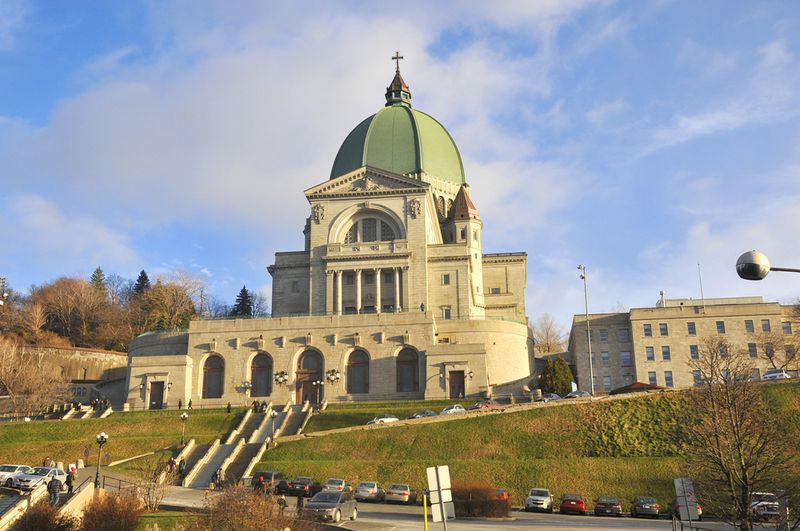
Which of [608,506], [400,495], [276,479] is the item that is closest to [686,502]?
[608,506]

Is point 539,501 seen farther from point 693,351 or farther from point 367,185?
point 367,185

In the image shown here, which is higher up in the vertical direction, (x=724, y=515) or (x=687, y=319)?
(x=687, y=319)

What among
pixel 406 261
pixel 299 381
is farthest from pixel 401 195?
pixel 299 381

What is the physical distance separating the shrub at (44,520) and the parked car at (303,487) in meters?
12.8

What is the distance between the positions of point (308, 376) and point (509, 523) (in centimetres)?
3996

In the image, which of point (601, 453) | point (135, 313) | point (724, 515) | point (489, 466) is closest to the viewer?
point (724, 515)

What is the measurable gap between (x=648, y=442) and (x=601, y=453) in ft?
10.8

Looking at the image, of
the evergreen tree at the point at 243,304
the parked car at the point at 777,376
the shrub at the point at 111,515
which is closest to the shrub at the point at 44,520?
the shrub at the point at 111,515

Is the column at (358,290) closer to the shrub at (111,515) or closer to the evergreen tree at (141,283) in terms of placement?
the shrub at (111,515)

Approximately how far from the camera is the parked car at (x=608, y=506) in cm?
3900

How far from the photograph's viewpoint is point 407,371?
71000mm

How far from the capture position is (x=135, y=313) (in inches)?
4550

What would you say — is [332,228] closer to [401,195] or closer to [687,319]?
[401,195]

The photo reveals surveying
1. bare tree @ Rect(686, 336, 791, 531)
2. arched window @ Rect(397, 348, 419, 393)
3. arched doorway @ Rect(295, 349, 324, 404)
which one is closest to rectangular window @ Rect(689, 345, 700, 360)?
arched window @ Rect(397, 348, 419, 393)
